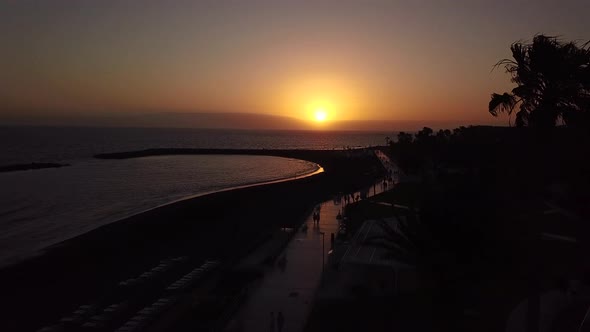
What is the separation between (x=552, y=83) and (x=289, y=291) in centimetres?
1077

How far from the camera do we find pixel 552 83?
6398mm

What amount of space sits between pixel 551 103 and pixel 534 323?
3.89 meters

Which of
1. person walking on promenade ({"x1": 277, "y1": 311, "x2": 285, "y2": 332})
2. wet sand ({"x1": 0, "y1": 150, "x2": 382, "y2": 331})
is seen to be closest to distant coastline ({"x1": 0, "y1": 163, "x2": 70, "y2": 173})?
wet sand ({"x1": 0, "y1": 150, "x2": 382, "y2": 331})

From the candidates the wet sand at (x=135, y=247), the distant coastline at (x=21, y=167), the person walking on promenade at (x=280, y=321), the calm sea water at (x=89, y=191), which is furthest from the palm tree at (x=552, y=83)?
the distant coastline at (x=21, y=167)

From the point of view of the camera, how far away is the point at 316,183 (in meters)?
50.7

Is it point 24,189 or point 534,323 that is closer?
point 534,323

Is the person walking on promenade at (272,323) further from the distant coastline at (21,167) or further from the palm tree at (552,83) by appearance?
the distant coastline at (21,167)

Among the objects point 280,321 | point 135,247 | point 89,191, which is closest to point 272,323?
point 280,321

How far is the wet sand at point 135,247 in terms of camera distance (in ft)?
53.4

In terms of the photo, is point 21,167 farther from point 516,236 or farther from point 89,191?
point 516,236

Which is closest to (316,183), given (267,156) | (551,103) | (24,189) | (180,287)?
(24,189)

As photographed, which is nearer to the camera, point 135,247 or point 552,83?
point 552,83

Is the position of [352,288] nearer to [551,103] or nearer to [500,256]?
[500,256]

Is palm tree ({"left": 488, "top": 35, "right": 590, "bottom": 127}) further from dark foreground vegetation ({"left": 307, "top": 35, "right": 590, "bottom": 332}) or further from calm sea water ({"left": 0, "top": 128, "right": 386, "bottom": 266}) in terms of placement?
calm sea water ({"left": 0, "top": 128, "right": 386, "bottom": 266})
